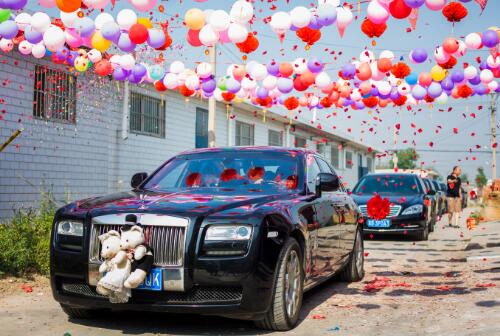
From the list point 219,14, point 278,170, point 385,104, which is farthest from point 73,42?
point 385,104

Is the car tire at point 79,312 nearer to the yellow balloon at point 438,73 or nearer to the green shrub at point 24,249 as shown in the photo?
the green shrub at point 24,249

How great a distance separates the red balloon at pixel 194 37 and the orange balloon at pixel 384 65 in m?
3.56

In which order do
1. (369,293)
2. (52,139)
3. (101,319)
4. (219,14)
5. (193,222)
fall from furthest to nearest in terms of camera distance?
(52,139) < (219,14) < (369,293) < (101,319) < (193,222)

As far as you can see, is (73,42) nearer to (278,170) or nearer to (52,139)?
(52,139)

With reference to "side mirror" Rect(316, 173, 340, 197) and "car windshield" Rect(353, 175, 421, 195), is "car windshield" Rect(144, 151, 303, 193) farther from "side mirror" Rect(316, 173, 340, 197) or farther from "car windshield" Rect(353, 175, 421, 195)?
"car windshield" Rect(353, 175, 421, 195)

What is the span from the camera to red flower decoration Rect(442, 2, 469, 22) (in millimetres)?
8320

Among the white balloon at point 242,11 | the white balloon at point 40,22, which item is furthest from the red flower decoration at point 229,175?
the white balloon at point 40,22

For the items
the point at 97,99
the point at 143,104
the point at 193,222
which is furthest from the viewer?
the point at 143,104

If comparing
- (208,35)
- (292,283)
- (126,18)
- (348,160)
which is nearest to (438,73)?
(208,35)

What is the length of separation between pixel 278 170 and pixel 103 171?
8.69 meters

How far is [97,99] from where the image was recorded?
13.8m

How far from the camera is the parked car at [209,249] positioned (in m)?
4.67

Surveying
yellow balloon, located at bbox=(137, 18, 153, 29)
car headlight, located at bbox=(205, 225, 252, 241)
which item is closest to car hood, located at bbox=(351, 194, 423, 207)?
yellow balloon, located at bbox=(137, 18, 153, 29)

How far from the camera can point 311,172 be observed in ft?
21.8
